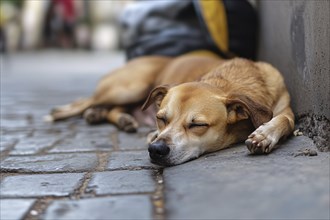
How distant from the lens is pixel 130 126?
5125mm

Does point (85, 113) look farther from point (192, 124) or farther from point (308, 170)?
point (308, 170)

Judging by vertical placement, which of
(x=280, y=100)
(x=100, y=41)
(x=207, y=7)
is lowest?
(x=100, y=41)

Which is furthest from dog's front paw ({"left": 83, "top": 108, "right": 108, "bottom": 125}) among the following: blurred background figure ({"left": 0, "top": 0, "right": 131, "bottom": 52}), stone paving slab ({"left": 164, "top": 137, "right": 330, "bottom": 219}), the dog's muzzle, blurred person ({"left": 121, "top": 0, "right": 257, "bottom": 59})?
blurred background figure ({"left": 0, "top": 0, "right": 131, "bottom": 52})

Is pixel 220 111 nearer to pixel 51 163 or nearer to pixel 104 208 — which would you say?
pixel 51 163

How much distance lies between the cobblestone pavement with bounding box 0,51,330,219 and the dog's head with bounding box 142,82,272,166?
100 mm

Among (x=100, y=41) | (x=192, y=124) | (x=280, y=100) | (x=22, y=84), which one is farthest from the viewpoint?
(x=100, y=41)

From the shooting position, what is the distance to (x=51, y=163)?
3758mm

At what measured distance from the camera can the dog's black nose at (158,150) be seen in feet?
11.2

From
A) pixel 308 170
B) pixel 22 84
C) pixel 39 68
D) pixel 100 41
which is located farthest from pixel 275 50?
pixel 100 41

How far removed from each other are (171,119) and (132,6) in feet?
13.8

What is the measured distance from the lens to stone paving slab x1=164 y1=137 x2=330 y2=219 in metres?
2.55

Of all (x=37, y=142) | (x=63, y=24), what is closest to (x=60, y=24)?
(x=63, y=24)

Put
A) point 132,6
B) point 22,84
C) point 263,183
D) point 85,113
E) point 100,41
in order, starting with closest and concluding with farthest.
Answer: point 263,183 < point 85,113 < point 132,6 < point 22,84 < point 100,41

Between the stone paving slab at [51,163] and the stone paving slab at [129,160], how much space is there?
0.12m
